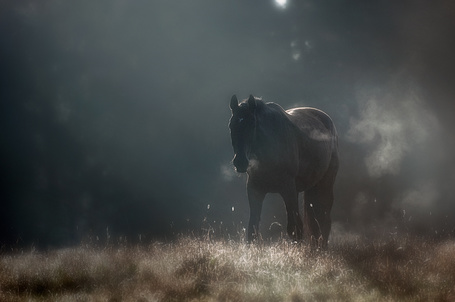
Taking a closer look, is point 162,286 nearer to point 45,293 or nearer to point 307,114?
point 45,293

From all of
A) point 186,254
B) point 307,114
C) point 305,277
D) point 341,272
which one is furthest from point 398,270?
point 307,114

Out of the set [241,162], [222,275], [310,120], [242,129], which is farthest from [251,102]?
[222,275]

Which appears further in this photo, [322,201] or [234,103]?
[322,201]

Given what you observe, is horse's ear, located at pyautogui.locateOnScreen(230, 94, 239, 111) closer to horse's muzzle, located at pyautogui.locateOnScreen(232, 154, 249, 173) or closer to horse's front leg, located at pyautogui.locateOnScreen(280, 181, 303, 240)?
horse's muzzle, located at pyautogui.locateOnScreen(232, 154, 249, 173)

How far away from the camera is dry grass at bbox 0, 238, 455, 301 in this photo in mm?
6086

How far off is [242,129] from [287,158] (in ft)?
4.58

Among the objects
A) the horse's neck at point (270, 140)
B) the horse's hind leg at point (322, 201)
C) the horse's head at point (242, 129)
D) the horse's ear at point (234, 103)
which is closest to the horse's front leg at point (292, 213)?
the horse's neck at point (270, 140)

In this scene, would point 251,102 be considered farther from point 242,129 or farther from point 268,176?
point 268,176

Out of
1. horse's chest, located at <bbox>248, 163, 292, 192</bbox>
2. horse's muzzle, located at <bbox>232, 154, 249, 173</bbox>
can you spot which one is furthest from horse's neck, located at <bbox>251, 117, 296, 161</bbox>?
horse's muzzle, located at <bbox>232, 154, 249, 173</bbox>

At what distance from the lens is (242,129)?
8086 millimetres

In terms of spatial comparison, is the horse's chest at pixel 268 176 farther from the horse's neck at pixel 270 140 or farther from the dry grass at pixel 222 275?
the dry grass at pixel 222 275

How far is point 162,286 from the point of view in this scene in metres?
6.31

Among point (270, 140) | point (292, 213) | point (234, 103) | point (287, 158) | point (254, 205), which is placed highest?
point (234, 103)

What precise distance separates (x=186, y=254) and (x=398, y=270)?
10.0 feet
